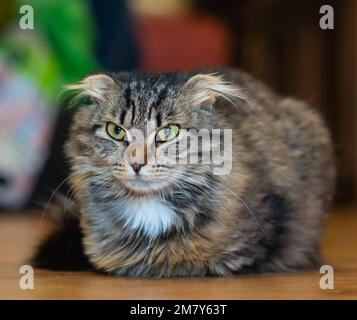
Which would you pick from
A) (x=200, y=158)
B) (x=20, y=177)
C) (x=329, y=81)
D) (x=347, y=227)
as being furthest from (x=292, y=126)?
(x=329, y=81)

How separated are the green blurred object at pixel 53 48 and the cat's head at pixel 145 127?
2.32 m

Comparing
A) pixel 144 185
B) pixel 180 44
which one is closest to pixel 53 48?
pixel 180 44

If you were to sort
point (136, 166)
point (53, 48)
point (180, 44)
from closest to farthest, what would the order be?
point (136, 166) → point (53, 48) → point (180, 44)

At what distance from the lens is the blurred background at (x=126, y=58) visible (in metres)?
4.44

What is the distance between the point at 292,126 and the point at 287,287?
0.66 meters

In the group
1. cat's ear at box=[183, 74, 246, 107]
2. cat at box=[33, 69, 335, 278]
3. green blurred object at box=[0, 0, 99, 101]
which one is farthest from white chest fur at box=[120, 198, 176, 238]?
green blurred object at box=[0, 0, 99, 101]

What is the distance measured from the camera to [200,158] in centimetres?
203

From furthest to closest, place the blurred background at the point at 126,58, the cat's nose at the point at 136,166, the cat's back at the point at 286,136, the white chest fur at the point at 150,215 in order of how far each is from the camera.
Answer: the blurred background at the point at 126,58 < the cat's back at the point at 286,136 < the white chest fur at the point at 150,215 < the cat's nose at the point at 136,166

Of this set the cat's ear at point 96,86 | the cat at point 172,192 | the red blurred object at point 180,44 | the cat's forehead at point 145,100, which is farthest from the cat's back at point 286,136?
the red blurred object at point 180,44

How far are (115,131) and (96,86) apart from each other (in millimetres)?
155

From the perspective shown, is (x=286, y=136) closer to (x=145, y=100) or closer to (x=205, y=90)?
(x=205, y=90)

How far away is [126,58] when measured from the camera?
4.48 meters

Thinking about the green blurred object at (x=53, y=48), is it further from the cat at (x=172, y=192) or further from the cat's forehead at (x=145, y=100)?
the cat's forehead at (x=145, y=100)
